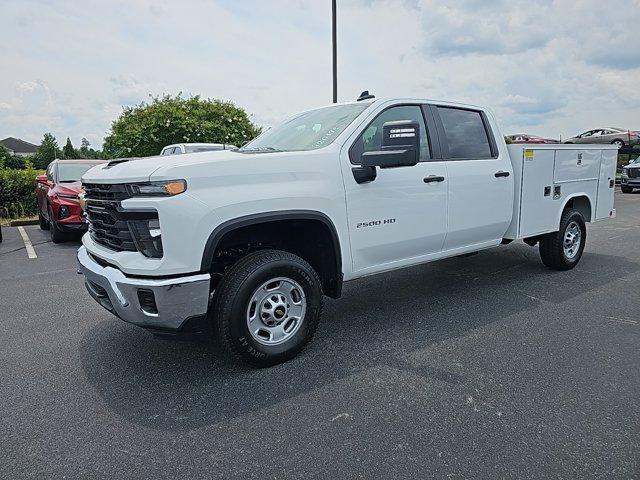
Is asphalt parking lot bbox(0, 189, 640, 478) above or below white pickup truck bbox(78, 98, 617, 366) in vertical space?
below

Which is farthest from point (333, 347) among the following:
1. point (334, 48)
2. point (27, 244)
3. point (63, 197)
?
point (334, 48)

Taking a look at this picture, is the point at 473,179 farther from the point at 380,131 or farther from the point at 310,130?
the point at 310,130

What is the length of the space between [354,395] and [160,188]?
1.78 meters

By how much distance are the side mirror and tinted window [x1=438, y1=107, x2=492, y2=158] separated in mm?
1085

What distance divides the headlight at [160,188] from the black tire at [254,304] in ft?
2.23

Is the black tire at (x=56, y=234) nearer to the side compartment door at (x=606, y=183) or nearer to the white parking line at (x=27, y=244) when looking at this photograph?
the white parking line at (x=27, y=244)

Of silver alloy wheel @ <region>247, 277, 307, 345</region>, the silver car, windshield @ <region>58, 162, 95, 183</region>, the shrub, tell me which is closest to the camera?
silver alloy wheel @ <region>247, 277, 307, 345</region>

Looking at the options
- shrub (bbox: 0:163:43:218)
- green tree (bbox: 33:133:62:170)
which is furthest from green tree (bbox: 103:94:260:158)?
green tree (bbox: 33:133:62:170)

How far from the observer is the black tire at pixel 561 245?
19.3 feet

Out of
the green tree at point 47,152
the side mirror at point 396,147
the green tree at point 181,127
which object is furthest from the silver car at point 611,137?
the green tree at point 47,152

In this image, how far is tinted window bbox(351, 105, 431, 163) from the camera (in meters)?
3.84

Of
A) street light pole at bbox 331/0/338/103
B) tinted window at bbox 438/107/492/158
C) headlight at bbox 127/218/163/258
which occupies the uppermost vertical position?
street light pole at bbox 331/0/338/103

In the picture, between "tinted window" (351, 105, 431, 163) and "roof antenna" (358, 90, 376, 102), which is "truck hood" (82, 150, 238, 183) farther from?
"roof antenna" (358, 90, 376, 102)

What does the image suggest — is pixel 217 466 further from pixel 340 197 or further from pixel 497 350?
pixel 497 350
